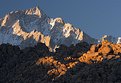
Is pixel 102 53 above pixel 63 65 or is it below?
above

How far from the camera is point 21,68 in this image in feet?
374

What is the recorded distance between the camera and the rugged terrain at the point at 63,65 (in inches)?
3780

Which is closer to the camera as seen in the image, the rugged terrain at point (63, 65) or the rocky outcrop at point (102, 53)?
the rugged terrain at point (63, 65)

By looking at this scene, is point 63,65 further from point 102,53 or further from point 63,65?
point 102,53

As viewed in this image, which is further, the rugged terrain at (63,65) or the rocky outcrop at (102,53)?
the rocky outcrop at (102,53)

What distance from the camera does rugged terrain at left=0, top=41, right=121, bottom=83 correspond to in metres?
96.0

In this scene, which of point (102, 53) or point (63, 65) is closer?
point (63, 65)

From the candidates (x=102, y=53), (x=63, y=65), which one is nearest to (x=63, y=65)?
(x=63, y=65)

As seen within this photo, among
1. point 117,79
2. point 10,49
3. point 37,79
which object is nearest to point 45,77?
point 37,79

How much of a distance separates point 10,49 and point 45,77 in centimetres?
3223

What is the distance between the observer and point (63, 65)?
106312 millimetres

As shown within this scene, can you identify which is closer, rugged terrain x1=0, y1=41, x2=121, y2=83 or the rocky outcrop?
rugged terrain x1=0, y1=41, x2=121, y2=83

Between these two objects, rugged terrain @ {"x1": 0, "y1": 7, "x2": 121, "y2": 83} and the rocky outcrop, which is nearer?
rugged terrain @ {"x1": 0, "y1": 7, "x2": 121, "y2": 83}

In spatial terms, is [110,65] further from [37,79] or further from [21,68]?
[21,68]
